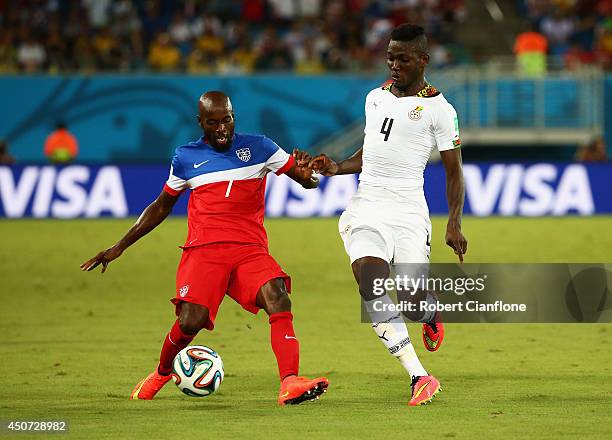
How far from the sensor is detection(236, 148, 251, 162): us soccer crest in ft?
27.6

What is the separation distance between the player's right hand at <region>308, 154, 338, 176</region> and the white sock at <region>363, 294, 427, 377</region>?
95cm

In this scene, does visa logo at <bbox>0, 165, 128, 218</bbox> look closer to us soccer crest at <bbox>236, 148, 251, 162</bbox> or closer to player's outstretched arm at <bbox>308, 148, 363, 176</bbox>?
player's outstretched arm at <bbox>308, 148, 363, 176</bbox>

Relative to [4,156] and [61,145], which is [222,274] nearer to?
[4,156]

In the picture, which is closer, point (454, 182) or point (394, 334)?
point (394, 334)

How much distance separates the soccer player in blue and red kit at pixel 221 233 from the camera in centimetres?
820

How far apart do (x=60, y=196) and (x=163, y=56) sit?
602 cm

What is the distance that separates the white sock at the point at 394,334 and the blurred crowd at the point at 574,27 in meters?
21.4

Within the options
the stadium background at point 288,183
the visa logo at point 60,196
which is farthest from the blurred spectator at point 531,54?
the visa logo at point 60,196

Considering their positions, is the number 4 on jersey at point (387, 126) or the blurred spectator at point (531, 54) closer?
the number 4 on jersey at point (387, 126)

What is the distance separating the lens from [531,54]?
27.5 meters

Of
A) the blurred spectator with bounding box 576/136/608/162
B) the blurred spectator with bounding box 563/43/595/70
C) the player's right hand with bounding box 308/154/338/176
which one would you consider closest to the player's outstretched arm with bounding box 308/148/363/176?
the player's right hand with bounding box 308/154/338/176

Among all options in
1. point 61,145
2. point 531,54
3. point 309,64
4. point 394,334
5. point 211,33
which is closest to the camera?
point 394,334

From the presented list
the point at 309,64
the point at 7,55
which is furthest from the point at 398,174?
the point at 7,55

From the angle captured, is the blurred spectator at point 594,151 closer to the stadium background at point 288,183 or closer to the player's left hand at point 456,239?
the stadium background at point 288,183
